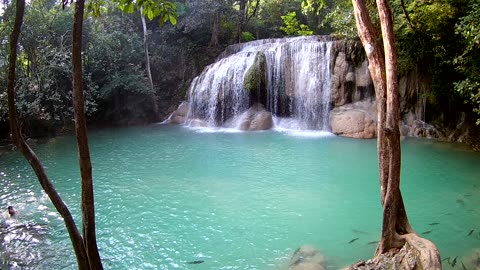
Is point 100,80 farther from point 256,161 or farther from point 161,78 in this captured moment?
Result: point 256,161

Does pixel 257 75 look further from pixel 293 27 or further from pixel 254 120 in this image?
pixel 293 27

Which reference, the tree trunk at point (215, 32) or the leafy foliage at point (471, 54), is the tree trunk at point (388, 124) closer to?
the leafy foliage at point (471, 54)

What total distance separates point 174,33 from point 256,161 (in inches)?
463

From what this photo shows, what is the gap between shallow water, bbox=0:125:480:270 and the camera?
4781 mm

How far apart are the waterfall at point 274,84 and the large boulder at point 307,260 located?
9.26m

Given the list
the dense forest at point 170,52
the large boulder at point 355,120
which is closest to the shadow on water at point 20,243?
the dense forest at point 170,52

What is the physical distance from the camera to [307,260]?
4.42 m

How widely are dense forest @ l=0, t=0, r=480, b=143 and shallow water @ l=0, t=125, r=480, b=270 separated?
1910 mm

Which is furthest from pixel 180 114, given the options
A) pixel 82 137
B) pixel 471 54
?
pixel 82 137

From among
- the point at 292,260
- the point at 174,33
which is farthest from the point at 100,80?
the point at 292,260

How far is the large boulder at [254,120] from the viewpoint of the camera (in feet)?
47.1

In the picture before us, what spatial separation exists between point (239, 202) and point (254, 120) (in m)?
8.11

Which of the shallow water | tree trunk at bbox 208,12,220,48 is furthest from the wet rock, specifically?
tree trunk at bbox 208,12,220,48

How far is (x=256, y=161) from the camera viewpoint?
371 inches
